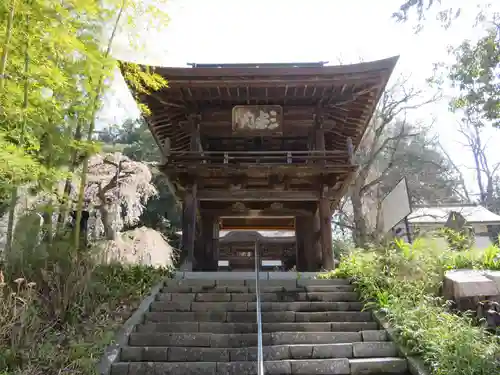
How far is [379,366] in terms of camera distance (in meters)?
4.49

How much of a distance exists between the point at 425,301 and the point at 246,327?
8.76ft

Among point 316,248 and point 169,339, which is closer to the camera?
point 169,339

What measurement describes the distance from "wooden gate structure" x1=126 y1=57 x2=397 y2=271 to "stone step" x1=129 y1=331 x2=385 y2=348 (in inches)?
138

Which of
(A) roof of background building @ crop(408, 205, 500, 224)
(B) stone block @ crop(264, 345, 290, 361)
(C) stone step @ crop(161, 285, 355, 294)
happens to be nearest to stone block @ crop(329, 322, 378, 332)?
(B) stone block @ crop(264, 345, 290, 361)

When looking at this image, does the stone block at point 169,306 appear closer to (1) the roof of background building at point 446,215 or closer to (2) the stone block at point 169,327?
(2) the stone block at point 169,327

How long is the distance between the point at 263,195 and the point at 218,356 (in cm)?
527

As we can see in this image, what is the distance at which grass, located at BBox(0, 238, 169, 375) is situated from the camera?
4.18m

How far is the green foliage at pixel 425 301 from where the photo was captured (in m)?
4.09

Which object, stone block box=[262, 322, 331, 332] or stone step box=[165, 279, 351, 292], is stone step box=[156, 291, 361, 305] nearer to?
stone step box=[165, 279, 351, 292]

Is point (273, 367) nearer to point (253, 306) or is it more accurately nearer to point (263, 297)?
point (253, 306)

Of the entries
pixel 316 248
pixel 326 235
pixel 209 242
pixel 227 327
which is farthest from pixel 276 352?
pixel 209 242

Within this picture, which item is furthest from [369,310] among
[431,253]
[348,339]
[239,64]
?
[239,64]

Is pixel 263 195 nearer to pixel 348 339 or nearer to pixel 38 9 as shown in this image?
pixel 348 339

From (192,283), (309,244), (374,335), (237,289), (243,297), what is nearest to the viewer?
(374,335)
